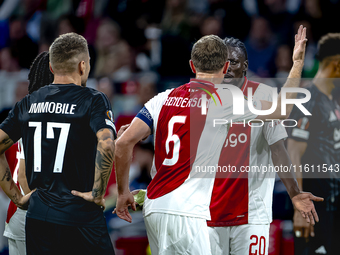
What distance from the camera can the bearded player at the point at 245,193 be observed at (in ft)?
12.2

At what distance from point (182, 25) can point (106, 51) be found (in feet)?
4.58

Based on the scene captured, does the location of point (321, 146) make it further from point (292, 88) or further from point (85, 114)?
point (85, 114)

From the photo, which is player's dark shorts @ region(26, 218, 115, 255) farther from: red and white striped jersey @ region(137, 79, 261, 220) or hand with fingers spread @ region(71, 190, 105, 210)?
red and white striped jersey @ region(137, 79, 261, 220)

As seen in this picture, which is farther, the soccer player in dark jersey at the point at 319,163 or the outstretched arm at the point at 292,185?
the soccer player in dark jersey at the point at 319,163

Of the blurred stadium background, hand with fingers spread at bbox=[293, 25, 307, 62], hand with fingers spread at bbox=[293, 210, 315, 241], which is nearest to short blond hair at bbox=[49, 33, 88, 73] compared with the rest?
hand with fingers spread at bbox=[293, 25, 307, 62]

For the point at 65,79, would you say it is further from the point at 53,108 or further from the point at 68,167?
the point at 68,167

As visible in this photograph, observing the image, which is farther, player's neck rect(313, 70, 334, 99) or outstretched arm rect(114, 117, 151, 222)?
player's neck rect(313, 70, 334, 99)

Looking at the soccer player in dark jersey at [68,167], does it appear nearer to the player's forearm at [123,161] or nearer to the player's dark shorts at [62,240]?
the player's dark shorts at [62,240]

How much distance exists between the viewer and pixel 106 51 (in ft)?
26.0

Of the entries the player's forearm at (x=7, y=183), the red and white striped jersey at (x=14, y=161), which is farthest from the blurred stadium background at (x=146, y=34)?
the player's forearm at (x=7, y=183)

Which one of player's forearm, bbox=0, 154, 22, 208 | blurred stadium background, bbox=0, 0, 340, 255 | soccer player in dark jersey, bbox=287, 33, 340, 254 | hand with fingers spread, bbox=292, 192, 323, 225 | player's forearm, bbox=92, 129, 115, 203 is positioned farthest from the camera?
blurred stadium background, bbox=0, 0, 340, 255

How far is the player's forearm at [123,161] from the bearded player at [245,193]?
2.58 feet

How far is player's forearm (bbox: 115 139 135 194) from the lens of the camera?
3.30 m

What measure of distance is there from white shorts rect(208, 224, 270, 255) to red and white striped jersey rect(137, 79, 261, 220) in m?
0.64
